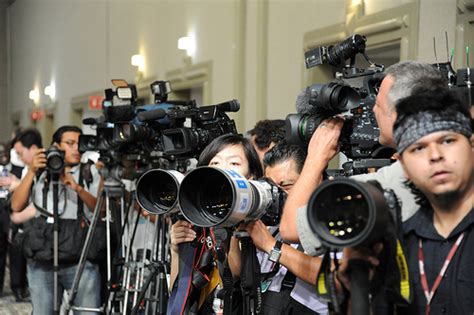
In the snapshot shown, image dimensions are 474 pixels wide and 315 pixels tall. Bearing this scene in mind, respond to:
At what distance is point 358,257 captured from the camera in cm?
119

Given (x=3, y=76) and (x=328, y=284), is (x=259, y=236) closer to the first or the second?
(x=328, y=284)

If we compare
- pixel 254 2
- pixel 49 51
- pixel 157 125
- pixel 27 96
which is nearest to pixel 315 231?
pixel 157 125

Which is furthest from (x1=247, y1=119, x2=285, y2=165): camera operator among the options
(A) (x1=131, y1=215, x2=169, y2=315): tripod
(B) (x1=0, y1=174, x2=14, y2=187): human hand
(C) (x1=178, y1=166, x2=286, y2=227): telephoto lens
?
(B) (x1=0, y1=174, x2=14, y2=187): human hand

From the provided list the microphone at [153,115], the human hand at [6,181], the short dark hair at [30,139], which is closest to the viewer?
the microphone at [153,115]

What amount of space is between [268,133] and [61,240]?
1.37 meters

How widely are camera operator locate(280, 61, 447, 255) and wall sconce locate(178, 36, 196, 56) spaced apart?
4592 mm

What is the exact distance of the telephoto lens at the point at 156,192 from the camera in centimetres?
199

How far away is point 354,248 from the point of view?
1189 millimetres

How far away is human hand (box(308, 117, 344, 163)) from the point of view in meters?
1.74

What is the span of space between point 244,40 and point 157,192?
11.3 feet

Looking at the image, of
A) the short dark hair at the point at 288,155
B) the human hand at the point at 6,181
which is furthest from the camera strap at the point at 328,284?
the human hand at the point at 6,181

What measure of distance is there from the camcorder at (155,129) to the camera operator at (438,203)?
4.03 ft

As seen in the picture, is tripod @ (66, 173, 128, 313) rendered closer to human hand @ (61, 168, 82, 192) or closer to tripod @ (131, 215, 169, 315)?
human hand @ (61, 168, 82, 192)

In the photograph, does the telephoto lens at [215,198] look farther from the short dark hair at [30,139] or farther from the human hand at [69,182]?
the short dark hair at [30,139]
